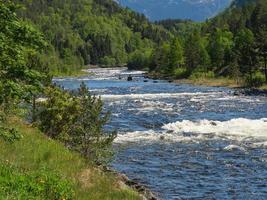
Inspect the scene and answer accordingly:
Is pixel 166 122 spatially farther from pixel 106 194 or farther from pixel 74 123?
pixel 106 194

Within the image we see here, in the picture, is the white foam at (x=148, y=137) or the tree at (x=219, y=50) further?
the tree at (x=219, y=50)

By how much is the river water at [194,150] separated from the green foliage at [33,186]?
45.2 feet

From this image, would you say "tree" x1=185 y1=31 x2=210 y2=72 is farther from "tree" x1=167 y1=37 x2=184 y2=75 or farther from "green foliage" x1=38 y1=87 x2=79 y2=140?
"green foliage" x1=38 y1=87 x2=79 y2=140

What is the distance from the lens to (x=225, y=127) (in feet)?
175

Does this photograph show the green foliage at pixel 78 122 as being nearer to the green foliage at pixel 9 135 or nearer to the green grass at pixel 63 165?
the green grass at pixel 63 165

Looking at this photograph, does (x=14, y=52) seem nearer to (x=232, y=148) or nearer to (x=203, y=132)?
(x=232, y=148)

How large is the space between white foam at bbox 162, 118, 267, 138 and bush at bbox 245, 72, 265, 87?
58954mm

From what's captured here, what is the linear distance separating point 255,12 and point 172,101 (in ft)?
382

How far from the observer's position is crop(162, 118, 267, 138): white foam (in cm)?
5012

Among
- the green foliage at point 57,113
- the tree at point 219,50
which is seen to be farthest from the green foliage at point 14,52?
the tree at point 219,50

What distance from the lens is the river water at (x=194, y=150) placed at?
30.8 m

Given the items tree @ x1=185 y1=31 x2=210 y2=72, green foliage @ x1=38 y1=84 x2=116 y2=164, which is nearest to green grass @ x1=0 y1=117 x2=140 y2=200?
green foliage @ x1=38 y1=84 x2=116 y2=164

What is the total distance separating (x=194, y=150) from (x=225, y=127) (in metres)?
12.5

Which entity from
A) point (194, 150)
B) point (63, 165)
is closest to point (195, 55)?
point (194, 150)
